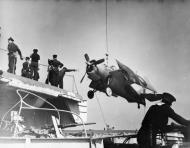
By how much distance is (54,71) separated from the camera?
16516 mm

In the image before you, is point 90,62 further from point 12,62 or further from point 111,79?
point 12,62

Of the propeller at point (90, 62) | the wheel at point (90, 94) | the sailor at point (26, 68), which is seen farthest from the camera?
the wheel at point (90, 94)

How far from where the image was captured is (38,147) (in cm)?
602

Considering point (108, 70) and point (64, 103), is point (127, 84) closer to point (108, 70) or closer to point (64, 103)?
point (108, 70)

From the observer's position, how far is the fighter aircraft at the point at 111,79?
1941 centimetres

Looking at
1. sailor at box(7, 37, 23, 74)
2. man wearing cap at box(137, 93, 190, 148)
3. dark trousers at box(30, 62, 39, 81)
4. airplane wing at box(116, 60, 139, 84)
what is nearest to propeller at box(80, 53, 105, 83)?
airplane wing at box(116, 60, 139, 84)

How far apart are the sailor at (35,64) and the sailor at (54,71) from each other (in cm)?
73

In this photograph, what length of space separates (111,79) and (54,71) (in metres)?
4.53

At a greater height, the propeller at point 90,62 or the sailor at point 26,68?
the propeller at point 90,62

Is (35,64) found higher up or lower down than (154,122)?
higher up

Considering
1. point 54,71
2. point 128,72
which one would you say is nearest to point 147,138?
point 54,71

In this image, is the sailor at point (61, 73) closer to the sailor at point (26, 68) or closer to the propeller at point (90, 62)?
the sailor at point (26, 68)

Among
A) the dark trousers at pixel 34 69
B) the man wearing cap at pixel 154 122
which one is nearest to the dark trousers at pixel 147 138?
the man wearing cap at pixel 154 122

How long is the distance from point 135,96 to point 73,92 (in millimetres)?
5722
